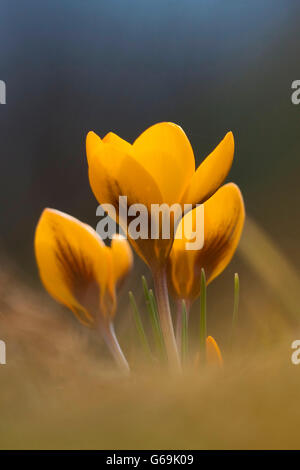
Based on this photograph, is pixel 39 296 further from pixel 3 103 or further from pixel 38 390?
pixel 3 103

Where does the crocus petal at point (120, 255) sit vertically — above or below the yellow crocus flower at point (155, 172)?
below

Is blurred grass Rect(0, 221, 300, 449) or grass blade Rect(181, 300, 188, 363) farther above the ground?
grass blade Rect(181, 300, 188, 363)

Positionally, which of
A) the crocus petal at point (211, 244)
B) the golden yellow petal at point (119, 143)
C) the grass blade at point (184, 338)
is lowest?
the grass blade at point (184, 338)

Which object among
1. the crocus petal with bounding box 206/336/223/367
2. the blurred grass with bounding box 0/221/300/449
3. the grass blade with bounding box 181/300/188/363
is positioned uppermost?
the grass blade with bounding box 181/300/188/363
